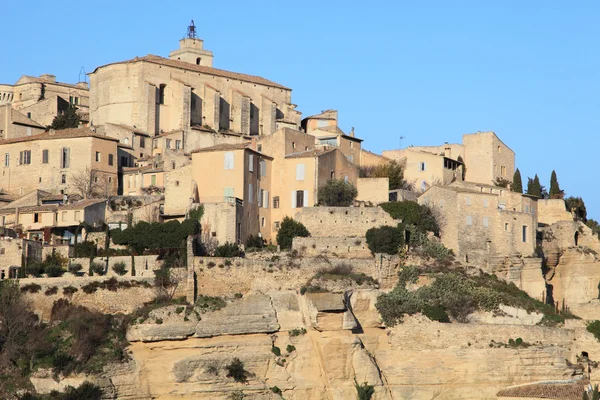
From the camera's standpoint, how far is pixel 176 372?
151ft

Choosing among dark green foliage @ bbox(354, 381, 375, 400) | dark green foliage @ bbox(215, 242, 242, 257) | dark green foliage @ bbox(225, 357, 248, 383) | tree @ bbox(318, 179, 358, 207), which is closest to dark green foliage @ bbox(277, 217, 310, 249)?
tree @ bbox(318, 179, 358, 207)

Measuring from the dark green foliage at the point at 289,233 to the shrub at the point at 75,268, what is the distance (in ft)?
28.0

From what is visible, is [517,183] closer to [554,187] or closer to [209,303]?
[554,187]

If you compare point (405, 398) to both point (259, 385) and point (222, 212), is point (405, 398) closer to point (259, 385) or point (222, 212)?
point (259, 385)

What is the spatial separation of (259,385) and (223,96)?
103 ft

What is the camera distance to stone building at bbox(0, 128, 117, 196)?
6175cm

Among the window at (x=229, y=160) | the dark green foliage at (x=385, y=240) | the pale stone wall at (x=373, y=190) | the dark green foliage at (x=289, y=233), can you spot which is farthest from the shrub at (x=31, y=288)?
the pale stone wall at (x=373, y=190)

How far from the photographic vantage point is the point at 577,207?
213 feet

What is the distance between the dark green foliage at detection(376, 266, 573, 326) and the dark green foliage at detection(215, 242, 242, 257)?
652 cm

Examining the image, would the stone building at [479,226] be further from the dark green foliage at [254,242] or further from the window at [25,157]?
the window at [25,157]

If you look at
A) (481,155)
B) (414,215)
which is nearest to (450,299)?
(414,215)

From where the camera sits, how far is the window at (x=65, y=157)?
62.1 metres

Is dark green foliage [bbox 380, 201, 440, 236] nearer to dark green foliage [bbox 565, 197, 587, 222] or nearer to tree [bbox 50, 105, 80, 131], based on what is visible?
dark green foliage [bbox 565, 197, 587, 222]

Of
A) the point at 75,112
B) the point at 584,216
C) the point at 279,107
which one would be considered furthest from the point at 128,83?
the point at 584,216
